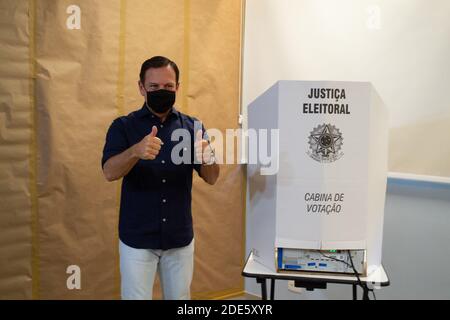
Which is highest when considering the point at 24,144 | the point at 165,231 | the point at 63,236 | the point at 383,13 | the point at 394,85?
the point at 383,13

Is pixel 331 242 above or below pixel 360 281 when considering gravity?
above

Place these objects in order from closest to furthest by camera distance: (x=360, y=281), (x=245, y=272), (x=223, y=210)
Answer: (x=360, y=281) < (x=245, y=272) < (x=223, y=210)

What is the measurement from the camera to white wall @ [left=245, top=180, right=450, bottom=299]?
216cm

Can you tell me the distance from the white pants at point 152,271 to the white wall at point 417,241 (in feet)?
4.02

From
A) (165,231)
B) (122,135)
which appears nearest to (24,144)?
(122,135)

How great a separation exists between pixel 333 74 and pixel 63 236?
1.78m

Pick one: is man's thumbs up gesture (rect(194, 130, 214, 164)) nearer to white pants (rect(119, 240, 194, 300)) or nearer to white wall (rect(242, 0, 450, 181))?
white pants (rect(119, 240, 194, 300))

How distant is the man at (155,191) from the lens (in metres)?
1.60

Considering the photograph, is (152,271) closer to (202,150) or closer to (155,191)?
(155,191)

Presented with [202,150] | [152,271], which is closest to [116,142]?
[202,150]

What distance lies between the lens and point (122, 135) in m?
1.66

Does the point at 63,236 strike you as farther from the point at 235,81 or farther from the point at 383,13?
the point at 383,13

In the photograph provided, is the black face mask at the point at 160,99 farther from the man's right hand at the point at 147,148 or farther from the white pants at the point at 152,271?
the white pants at the point at 152,271

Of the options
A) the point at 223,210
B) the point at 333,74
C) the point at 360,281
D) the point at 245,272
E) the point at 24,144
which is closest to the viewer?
the point at 360,281
